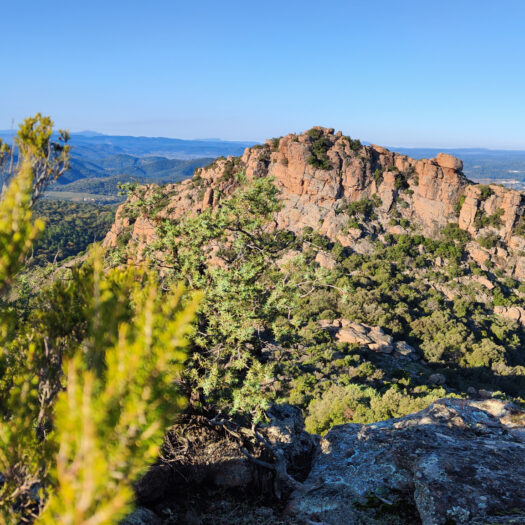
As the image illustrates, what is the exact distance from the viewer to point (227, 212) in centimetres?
952

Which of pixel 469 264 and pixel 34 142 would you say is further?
pixel 469 264

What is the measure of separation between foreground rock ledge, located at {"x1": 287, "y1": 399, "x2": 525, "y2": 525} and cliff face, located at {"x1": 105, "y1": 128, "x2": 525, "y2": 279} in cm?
3941

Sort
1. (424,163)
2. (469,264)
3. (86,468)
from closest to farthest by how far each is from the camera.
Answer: (86,468), (469,264), (424,163)

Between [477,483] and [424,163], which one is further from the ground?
[424,163]

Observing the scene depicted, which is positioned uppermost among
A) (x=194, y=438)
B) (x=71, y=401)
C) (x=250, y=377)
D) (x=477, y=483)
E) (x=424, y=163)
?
(x=424, y=163)

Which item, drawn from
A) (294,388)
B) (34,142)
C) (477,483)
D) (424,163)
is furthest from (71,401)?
(424,163)

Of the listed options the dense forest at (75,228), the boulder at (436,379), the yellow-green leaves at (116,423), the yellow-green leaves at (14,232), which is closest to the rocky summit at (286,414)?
the boulder at (436,379)

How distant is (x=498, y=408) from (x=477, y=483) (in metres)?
5.93

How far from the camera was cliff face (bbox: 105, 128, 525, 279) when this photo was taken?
49.0 metres

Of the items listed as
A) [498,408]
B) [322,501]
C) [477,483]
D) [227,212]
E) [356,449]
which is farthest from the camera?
[498,408]

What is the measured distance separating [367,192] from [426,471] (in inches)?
1944

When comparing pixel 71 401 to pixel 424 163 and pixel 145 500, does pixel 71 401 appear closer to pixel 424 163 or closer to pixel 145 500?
pixel 145 500

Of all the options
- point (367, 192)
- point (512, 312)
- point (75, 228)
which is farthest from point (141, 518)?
point (75, 228)

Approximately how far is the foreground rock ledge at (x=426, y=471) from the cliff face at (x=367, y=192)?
1552 inches
